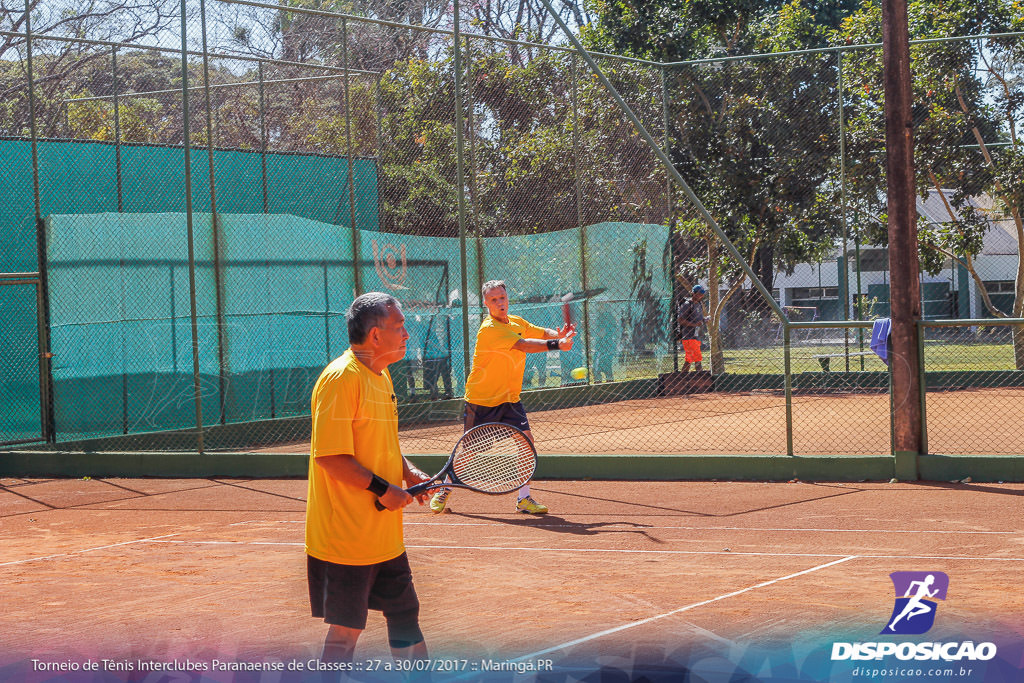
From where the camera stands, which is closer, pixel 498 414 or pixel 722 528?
pixel 722 528

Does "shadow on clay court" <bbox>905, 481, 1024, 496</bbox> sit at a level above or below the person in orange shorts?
below

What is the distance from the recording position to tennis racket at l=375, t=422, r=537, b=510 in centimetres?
466

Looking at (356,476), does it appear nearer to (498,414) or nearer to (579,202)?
(498,414)

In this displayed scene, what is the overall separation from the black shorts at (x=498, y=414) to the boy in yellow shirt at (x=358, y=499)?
461 cm

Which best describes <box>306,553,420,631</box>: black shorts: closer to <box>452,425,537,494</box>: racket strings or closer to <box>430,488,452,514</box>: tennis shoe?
<box>452,425,537,494</box>: racket strings

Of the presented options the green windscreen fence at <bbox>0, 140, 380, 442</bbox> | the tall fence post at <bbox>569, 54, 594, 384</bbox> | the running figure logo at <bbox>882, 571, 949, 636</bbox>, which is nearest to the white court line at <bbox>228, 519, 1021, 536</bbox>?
the running figure logo at <bbox>882, 571, 949, 636</bbox>

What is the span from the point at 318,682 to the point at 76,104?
51.7 ft

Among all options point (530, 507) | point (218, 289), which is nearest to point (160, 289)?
point (218, 289)

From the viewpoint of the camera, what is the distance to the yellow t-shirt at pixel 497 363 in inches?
345

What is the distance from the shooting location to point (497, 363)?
8875 millimetres

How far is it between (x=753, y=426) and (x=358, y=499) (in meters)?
10.7

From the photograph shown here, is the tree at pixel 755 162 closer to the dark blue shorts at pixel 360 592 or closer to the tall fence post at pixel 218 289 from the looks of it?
the tall fence post at pixel 218 289

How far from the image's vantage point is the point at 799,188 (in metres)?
17.2

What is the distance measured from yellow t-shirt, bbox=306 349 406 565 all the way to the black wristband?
60 millimetres
